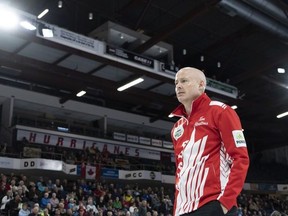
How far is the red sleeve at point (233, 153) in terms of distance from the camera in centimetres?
259

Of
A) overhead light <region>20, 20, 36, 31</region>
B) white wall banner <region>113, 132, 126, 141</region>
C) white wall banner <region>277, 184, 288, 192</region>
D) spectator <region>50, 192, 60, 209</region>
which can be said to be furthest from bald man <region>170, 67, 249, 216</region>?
white wall banner <region>277, 184, 288, 192</region>

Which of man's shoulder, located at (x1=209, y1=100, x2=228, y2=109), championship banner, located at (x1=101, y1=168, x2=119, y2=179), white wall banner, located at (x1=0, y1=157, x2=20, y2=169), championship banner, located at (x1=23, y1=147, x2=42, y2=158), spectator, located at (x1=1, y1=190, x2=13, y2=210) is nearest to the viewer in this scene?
man's shoulder, located at (x1=209, y1=100, x2=228, y2=109)

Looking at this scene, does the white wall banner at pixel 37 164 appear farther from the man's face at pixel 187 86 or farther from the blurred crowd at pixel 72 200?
the man's face at pixel 187 86

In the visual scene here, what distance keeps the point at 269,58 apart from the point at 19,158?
1686cm

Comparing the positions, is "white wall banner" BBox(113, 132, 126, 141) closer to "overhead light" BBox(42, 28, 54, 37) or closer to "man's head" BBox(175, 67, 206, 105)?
"overhead light" BBox(42, 28, 54, 37)

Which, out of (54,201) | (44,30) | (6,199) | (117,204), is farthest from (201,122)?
(117,204)

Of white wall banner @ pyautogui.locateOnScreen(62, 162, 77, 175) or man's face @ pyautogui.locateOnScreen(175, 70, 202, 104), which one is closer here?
man's face @ pyautogui.locateOnScreen(175, 70, 202, 104)

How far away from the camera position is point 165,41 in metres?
25.0

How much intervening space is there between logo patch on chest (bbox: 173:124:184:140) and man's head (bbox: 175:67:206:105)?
23 cm

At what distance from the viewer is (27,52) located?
68.7 feet

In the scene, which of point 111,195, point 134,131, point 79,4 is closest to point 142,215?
point 111,195

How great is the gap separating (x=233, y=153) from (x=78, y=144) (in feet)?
94.8

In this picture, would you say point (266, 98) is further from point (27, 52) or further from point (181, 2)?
point (27, 52)

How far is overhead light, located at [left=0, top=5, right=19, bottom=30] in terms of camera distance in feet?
53.2
